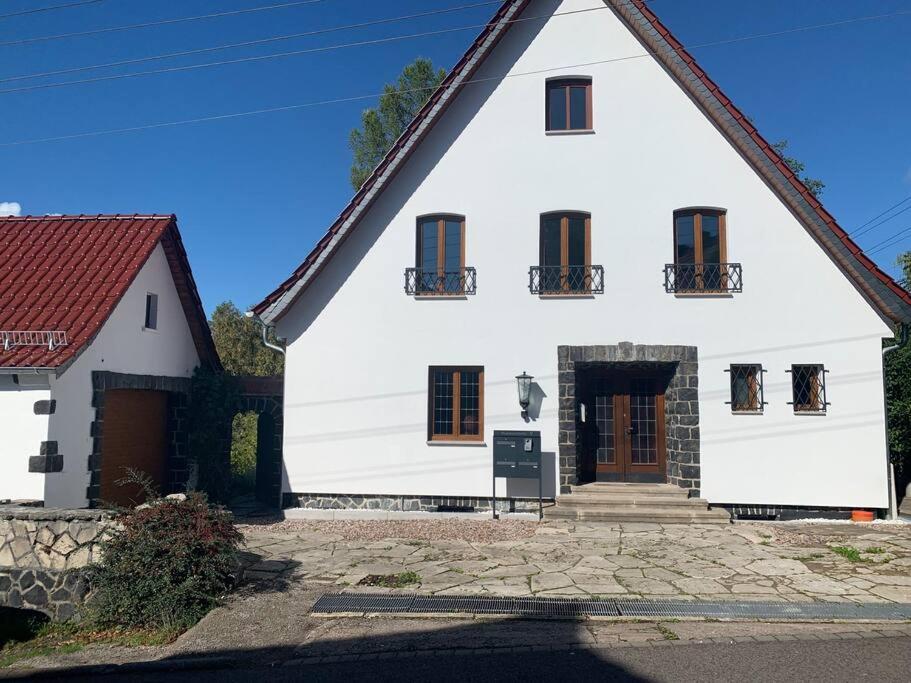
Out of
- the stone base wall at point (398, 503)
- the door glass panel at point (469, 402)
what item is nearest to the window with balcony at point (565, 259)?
the door glass panel at point (469, 402)

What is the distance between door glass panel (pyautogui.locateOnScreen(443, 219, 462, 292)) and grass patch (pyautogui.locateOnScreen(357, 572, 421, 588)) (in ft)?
19.7

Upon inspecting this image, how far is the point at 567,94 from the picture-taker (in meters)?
12.9

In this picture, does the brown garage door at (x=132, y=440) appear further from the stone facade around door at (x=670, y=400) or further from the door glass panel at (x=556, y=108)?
the door glass panel at (x=556, y=108)

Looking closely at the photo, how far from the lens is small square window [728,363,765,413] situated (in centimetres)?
1195

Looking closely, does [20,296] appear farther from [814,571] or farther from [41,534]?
[814,571]

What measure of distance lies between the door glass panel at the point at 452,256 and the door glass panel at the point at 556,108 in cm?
270

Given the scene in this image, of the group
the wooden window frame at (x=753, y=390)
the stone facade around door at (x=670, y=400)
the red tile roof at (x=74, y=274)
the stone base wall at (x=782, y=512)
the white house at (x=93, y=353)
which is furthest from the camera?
the stone facade around door at (x=670, y=400)

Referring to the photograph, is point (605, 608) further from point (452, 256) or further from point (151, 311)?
point (151, 311)

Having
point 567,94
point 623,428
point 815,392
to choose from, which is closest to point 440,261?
point 567,94

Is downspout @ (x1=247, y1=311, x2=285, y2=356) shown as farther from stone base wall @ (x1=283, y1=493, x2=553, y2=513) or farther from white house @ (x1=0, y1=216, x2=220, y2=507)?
stone base wall @ (x1=283, y1=493, x2=553, y2=513)

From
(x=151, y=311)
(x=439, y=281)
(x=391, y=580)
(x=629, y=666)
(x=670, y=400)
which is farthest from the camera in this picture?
(x=151, y=311)

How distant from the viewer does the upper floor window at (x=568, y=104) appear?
12.8m

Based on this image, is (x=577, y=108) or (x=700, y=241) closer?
(x=700, y=241)

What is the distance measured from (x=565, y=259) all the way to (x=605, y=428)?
344 cm
